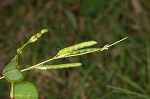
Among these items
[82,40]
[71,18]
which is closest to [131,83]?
[82,40]

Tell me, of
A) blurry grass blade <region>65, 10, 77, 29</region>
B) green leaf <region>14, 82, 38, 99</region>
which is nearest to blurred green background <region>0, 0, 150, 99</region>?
blurry grass blade <region>65, 10, 77, 29</region>

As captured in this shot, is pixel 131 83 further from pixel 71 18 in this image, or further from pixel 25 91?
pixel 25 91

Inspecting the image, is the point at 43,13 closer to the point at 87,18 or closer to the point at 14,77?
the point at 87,18

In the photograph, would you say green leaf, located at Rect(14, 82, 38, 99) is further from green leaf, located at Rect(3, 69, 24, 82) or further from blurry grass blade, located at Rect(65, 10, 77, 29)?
blurry grass blade, located at Rect(65, 10, 77, 29)

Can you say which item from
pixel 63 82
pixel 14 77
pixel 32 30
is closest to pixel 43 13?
pixel 32 30

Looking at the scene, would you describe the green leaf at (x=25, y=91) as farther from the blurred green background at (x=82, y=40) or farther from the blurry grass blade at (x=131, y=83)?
the blurry grass blade at (x=131, y=83)

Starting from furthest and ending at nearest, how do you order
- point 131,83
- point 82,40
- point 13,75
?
point 82,40, point 131,83, point 13,75

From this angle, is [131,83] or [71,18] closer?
[131,83]

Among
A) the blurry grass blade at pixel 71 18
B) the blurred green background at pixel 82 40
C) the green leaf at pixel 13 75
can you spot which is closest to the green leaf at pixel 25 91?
the green leaf at pixel 13 75
